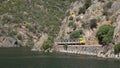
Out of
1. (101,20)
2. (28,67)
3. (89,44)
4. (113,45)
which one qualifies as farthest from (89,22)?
(28,67)

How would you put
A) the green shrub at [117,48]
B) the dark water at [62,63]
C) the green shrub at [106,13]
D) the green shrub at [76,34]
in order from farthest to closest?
the green shrub at [76,34], the green shrub at [106,13], the green shrub at [117,48], the dark water at [62,63]

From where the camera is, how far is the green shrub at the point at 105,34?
15120 cm

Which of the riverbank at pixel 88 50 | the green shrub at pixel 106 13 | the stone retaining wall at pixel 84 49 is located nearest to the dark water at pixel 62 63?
the riverbank at pixel 88 50

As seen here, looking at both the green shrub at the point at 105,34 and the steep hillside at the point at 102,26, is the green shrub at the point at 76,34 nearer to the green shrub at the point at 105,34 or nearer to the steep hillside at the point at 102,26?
the steep hillside at the point at 102,26

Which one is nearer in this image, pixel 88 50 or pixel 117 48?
pixel 117 48

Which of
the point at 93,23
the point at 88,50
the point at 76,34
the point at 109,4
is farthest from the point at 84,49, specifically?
the point at 109,4

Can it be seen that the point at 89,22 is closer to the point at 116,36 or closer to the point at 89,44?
the point at 89,44

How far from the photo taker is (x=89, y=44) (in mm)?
172750

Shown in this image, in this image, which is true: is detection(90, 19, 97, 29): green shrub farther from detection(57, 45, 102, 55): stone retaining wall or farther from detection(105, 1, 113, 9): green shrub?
detection(57, 45, 102, 55): stone retaining wall

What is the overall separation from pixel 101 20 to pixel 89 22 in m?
8.18

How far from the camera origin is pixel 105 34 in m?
158

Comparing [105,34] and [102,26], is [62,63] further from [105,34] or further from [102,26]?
[102,26]

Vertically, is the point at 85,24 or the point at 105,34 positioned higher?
the point at 85,24

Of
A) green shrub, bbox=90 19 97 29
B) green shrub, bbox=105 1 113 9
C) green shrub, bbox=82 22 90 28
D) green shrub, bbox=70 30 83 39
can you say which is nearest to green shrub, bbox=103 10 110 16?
green shrub, bbox=105 1 113 9
